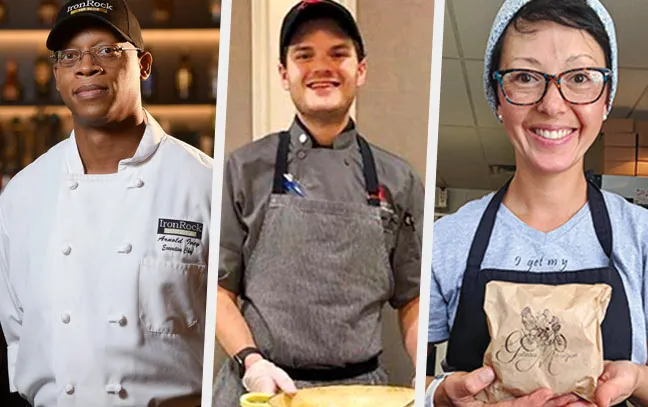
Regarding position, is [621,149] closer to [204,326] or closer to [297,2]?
[297,2]

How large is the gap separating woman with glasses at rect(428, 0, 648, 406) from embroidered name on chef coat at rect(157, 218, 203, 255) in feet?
2.22

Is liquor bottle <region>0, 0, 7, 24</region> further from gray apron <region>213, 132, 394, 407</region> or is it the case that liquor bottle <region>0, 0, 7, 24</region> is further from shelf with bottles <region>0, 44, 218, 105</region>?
gray apron <region>213, 132, 394, 407</region>

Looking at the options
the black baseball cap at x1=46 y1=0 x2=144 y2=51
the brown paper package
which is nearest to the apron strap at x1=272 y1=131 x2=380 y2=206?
the brown paper package

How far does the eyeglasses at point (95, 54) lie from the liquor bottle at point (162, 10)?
12cm

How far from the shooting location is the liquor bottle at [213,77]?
2.40 metres

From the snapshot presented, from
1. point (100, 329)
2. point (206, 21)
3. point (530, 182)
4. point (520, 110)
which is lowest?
point (100, 329)

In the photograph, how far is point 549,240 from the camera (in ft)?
6.95

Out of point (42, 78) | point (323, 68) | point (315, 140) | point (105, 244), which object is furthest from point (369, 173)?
point (42, 78)

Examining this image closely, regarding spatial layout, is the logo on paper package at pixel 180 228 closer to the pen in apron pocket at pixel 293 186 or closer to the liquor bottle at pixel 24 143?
the pen in apron pocket at pixel 293 186

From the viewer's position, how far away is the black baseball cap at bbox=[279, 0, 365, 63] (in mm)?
2225

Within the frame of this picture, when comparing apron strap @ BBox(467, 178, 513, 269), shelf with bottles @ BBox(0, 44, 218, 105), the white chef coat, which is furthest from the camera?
shelf with bottles @ BBox(0, 44, 218, 105)

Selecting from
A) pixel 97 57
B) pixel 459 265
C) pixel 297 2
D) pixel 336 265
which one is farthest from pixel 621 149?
pixel 97 57

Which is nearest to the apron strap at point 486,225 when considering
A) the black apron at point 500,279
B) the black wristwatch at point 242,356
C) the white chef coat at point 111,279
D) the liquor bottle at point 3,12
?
the black apron at point 500,279

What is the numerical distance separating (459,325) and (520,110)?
0.59 metres
